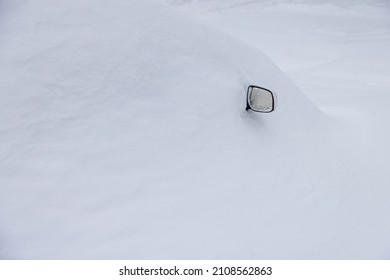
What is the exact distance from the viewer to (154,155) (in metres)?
1.69

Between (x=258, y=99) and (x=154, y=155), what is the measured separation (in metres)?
0.93

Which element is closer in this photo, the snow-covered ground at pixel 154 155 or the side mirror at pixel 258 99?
the snow-covered ground at pixel 154 155

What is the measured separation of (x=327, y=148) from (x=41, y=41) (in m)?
2.25

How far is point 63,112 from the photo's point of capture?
5.32ft

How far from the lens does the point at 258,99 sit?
2.21 metres

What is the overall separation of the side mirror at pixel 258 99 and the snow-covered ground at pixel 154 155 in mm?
80

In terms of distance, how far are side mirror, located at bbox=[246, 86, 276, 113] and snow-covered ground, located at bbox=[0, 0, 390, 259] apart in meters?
0.08

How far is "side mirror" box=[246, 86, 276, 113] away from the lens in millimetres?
2199

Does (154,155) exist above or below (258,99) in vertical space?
below

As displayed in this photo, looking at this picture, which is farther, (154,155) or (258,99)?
(258,99)

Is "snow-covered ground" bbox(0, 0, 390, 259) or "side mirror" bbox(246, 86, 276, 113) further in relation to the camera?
"side mirror" bbox(246, 86, 276, 113)

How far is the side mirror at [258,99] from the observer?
2.20 metres

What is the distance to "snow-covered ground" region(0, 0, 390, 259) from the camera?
1426 millimetres
